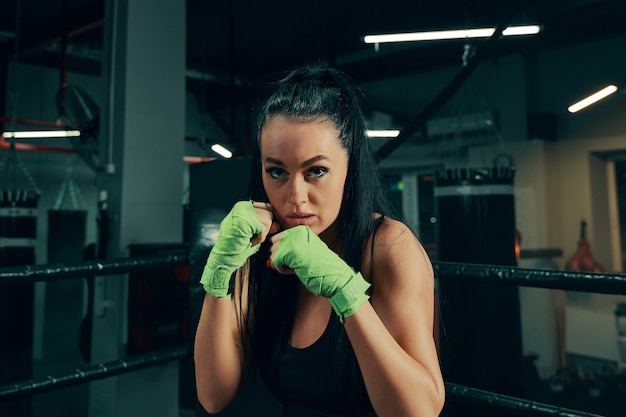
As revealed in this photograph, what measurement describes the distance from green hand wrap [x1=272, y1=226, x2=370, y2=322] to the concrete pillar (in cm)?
236

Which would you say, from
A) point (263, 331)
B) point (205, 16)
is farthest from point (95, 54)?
point (263, 331)

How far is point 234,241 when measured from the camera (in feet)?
3.55

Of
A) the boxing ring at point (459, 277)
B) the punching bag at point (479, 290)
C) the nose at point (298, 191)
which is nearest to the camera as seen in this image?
the nose at point (298, 191)

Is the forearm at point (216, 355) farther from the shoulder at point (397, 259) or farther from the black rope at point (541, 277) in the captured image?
the black rope at point (541, 277)

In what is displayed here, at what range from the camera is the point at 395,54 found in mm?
6949

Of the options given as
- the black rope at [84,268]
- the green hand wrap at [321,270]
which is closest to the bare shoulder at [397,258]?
the green hand wrap at [321,270]

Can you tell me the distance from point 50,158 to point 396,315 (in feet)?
24.4

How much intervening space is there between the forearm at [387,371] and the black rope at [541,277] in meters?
0.64

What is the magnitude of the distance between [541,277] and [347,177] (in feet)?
2.30

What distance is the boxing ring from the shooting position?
1.36 metres

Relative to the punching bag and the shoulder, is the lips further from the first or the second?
the punching bag

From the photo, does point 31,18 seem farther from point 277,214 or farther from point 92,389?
point 277,214

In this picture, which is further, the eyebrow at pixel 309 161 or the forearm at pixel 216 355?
the forearm at pixel 216 355

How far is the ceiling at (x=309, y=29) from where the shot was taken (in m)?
5.46
